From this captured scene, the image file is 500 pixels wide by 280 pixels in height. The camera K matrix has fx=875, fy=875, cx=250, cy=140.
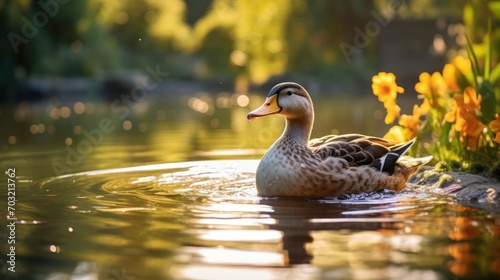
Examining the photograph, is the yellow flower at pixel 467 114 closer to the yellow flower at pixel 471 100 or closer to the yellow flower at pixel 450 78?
the yellow flower at pixel 471 100

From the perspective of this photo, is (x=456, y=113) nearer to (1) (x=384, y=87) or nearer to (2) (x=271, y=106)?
(1) (x=384, y=87)

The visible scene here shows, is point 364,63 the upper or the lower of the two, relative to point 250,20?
lower

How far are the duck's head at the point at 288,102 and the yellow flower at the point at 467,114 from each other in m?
1.39

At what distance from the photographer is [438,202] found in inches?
276

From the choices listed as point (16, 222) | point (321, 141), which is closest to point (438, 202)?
point (321, 141)

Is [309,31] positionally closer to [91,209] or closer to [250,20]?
[250,20]

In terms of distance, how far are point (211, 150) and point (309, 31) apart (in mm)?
25617

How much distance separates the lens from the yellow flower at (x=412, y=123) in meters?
9.06

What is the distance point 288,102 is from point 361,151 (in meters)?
0.77

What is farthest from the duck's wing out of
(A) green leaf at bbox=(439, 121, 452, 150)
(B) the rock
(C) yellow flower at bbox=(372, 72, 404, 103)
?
(C) yellow flower at bbox=(372, 72, 404, 103)

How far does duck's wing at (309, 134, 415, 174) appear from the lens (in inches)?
295

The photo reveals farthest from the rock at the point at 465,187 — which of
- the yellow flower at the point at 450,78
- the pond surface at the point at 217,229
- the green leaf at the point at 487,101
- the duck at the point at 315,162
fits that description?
the yellow flower at the point at 450,78

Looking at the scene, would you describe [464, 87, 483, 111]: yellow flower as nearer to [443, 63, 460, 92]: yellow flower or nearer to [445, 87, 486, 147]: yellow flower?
[445, 87, 486, 147]: yellow flower

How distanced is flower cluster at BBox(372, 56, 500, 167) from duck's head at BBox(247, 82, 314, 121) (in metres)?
1.27
